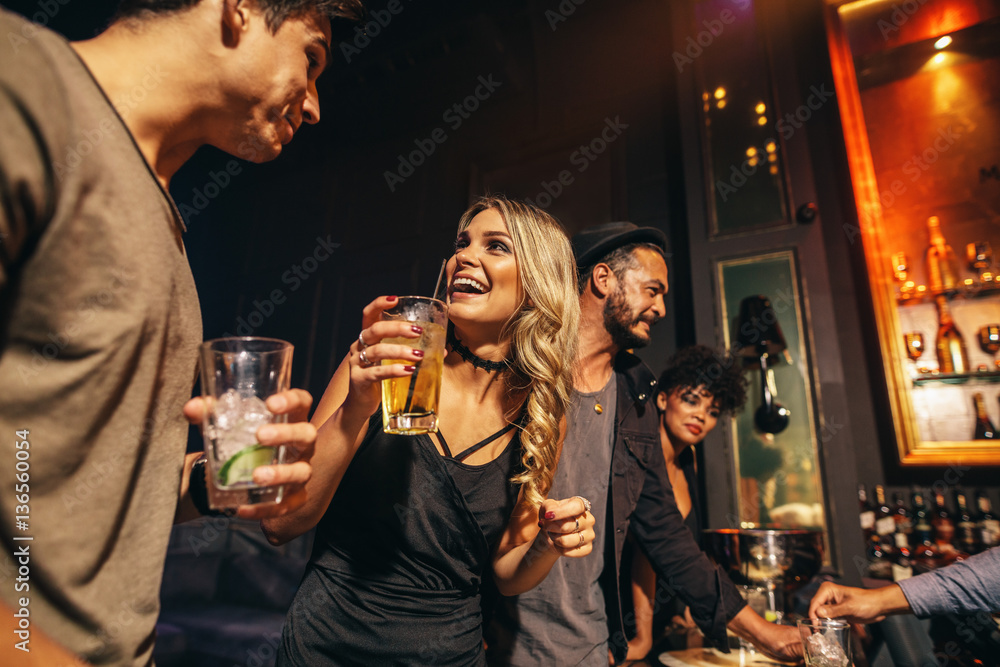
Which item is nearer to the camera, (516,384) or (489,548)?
(489,548)

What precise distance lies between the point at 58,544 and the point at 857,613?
7.48 ft

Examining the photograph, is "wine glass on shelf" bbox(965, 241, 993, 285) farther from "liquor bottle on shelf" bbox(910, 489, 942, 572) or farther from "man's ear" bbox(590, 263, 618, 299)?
"man's ear" bbox(590, 263, 618, 299)

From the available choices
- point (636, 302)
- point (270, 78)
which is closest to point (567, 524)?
point (270, 78)

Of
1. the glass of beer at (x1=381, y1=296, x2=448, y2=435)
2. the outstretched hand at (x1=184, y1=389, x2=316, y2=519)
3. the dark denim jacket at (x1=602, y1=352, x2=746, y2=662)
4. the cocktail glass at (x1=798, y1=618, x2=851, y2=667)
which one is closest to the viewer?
the outstretched hand at (x1=184, y1=389, x2=316, y2=519)

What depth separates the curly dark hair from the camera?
289 centimetres

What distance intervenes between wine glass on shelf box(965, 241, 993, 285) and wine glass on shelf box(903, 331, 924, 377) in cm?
50

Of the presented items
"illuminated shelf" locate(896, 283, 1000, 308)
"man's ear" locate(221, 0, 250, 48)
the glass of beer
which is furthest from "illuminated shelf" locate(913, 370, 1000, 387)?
"man's ear" locate(221, 0, 250, 48)

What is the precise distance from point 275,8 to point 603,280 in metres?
1.98

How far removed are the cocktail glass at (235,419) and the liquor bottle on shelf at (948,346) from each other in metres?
3.97

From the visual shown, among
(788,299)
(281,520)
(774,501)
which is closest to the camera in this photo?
(281,520)

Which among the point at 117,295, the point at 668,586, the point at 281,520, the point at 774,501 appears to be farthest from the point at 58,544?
the point at 774,501

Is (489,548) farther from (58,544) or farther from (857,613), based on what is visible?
(857,613)

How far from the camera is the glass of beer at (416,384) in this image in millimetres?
982

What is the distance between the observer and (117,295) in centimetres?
64
